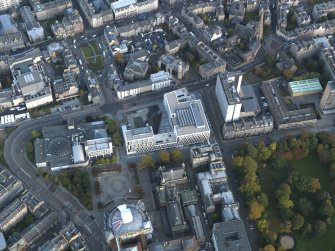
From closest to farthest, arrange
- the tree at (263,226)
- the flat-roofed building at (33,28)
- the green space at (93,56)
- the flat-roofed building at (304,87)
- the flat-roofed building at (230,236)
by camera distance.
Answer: the flat-roofed building at (230,236), the tree at (263,226), the flat-roofed building at (304,87), the green space at (93,56), the flat-roofed building at (33,28)

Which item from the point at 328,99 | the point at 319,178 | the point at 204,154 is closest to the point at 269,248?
the point at 319,178

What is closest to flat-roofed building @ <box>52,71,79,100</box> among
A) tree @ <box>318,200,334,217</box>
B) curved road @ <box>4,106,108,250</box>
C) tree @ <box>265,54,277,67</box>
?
curved road @ <box>4,106,108,250</box>

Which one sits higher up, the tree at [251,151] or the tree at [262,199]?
the tree at [251,151]

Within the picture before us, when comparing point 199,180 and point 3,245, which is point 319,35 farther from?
point 3,245

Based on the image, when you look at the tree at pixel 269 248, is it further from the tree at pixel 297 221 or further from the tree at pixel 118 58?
the tree at pixel 118 58

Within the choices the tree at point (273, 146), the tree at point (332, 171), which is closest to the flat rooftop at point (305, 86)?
the tree at point (273, 146)
